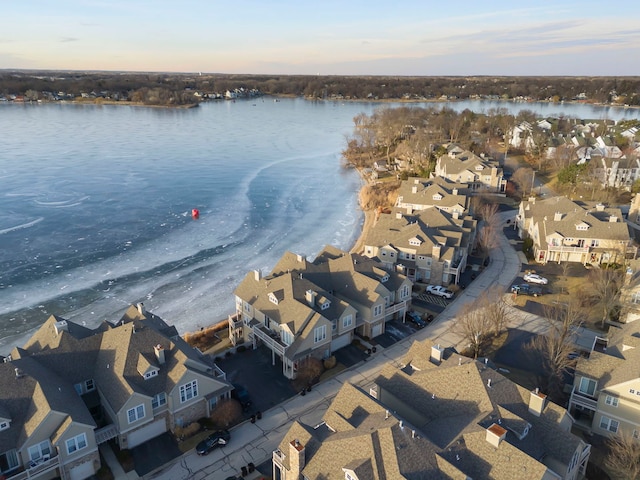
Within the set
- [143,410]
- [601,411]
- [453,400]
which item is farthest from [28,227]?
[601,411]

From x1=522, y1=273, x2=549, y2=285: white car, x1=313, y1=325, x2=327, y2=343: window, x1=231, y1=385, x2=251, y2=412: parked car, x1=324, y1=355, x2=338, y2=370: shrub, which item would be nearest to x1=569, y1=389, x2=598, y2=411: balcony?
x1=324, y1=355, x2=338, y2=370: shrub

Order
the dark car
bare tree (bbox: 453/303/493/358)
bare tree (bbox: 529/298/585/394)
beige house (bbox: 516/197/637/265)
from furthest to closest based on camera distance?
beige house (bbox: 516/197/637/265) → bare tree (bbox: 453/303/493/358) → bare tree (bbox: 529/298/585/394) → the dark car

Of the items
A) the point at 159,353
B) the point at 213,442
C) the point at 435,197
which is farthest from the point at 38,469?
the point at 435,197

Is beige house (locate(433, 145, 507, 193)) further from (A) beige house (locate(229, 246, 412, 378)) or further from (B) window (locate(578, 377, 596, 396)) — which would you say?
(B) window (locate(578, 377, 596, 396))

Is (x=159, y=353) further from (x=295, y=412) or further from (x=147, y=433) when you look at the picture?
(x=295, y=412)

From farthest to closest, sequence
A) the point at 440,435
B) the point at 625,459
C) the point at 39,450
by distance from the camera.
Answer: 1. the point at 39,450
2. the point at 440,435
3. the point at 625,459

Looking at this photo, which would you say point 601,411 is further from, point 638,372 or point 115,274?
point 115,274
